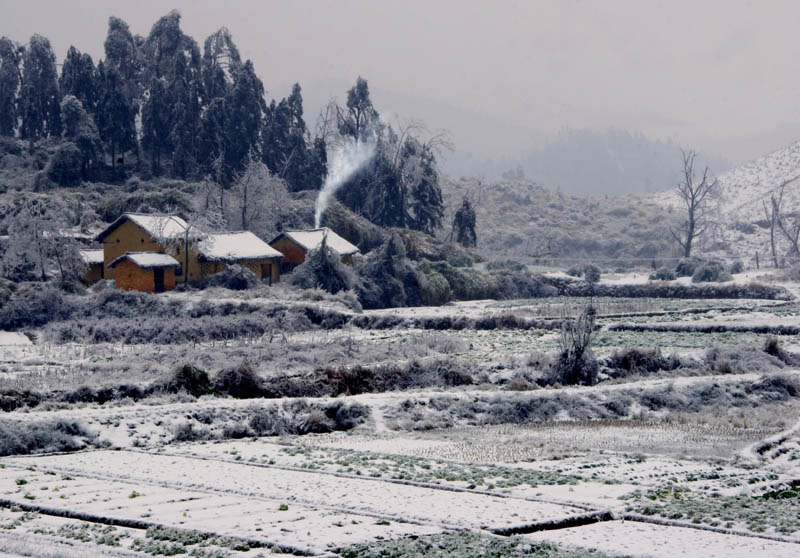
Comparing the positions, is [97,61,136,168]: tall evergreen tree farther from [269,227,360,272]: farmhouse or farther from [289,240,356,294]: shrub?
[289,240,356,294]: shrub

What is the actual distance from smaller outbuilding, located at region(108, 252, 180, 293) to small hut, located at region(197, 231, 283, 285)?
3.47 m

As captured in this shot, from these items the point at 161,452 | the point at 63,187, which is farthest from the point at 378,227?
the point at 161,452

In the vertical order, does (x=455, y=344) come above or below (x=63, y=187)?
below

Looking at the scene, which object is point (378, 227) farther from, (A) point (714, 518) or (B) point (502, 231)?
(A) point (714, 518)

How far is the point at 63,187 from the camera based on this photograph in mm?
80000

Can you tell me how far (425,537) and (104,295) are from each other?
40183 millimetres

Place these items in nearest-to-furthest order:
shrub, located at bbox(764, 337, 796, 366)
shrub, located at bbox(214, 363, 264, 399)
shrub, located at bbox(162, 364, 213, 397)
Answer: shrub, located at bbox(162, 364, 213, 397), shrub, located at bbox(214, 363, 264, 399), shrub, located at bbox(764, 337, 796, 366)

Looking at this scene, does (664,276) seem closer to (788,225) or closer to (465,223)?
(465,223)

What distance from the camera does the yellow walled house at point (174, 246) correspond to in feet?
193

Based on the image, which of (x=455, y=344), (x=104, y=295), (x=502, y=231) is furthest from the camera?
(x=502, y=231)

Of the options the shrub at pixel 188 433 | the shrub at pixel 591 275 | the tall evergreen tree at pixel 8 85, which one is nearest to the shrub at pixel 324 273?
the shrub at pixel 591 275

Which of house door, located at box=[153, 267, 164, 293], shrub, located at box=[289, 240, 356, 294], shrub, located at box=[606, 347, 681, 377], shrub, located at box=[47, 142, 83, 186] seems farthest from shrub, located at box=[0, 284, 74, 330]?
shrub, located at box=[47, 142, 83, 186]

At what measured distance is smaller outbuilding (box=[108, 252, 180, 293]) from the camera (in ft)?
183

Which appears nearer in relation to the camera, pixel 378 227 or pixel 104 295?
pixel 104 295
